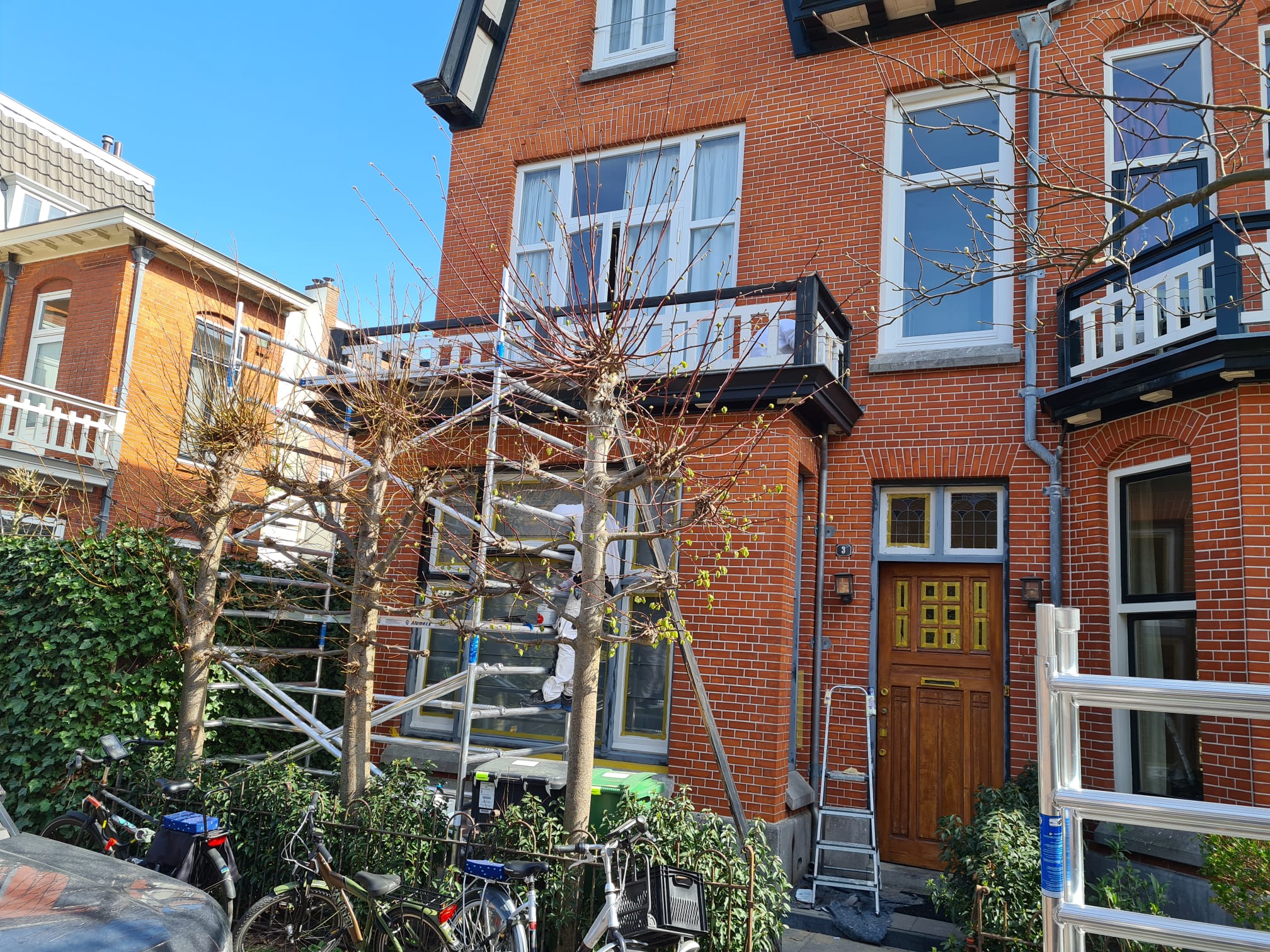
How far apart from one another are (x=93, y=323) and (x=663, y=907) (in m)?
15.8

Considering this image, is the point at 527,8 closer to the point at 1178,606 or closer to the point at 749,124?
the point at 749,124

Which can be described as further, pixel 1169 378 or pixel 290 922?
pixel 1169 378

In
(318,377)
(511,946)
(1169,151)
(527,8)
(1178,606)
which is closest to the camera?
(511,946)

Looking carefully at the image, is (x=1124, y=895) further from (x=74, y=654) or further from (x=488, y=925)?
(x=74, y=654)

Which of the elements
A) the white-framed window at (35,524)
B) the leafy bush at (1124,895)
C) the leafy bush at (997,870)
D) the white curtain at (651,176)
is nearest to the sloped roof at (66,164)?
the white-framed window at (35,524)

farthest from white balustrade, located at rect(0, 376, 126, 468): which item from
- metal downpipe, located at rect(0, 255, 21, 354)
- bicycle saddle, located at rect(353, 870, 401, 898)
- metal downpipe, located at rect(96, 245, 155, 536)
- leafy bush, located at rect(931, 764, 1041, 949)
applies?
leafy bush, located at rect(931, 764, 1041, 949)

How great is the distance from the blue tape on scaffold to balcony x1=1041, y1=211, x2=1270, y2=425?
4774mm

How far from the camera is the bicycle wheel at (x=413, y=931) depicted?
17.6 ft

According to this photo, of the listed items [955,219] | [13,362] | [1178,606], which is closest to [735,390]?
[955,219]

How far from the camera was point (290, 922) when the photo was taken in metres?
6.16

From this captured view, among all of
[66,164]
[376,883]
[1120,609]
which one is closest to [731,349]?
[1120,609]

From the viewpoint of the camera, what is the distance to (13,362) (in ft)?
57.6

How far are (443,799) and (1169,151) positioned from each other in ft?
28.0

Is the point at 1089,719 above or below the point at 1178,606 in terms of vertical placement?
below
